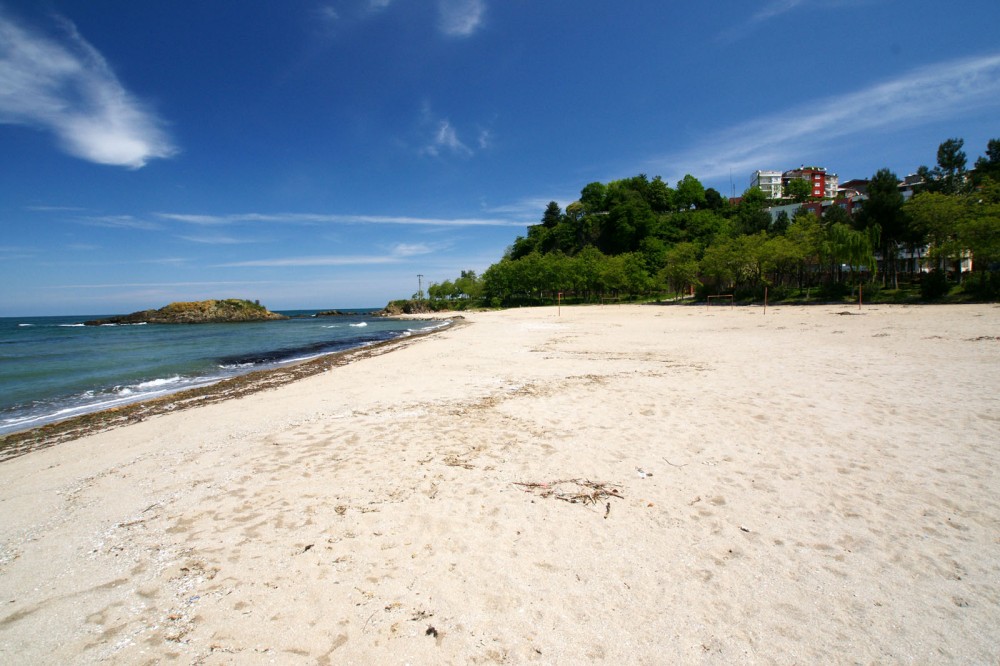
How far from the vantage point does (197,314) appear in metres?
80.8

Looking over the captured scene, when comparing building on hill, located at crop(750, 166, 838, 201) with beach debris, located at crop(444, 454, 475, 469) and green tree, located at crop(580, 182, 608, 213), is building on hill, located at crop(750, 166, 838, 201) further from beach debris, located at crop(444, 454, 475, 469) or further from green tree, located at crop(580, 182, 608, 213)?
beach debris, located at crop(444, 454, 475, 469)

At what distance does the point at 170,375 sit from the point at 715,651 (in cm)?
2155

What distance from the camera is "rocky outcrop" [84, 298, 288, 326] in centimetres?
7916

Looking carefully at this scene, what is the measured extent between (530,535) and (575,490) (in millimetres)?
1022

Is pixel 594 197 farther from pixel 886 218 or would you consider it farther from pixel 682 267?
pixel 886 218

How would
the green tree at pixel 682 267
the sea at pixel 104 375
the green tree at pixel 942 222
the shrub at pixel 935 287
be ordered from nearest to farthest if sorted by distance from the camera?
1. the sea at pixel 104 375
2. the shrub at pixel 935 287
3. the green tree at pixel 942 222
4. the green tree at pixel 682 267

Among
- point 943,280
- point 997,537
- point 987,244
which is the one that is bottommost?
point 997,537

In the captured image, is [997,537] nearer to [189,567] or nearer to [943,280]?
[189,567]

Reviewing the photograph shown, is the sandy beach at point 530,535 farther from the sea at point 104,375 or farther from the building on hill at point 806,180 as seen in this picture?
the building on hill at point 806,180

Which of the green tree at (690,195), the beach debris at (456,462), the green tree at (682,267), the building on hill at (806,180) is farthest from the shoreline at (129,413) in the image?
the building on hill at (806,180)

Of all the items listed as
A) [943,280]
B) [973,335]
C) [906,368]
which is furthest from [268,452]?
[943,280]

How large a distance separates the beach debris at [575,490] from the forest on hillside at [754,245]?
3730 centimetres

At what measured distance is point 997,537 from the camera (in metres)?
3.68

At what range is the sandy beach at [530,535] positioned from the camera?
276cm
